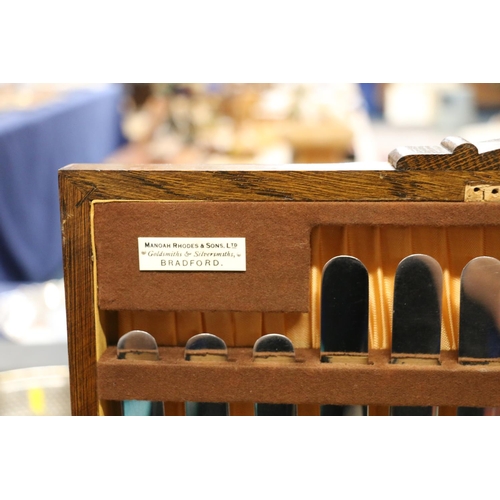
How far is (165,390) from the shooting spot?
73 centimetres

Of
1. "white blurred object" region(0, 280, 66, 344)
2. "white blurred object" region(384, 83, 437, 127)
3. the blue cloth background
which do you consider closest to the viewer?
"white blurred object" region(0, 280, 66, 344)

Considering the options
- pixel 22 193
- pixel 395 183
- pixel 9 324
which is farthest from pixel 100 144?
pixel 395 183

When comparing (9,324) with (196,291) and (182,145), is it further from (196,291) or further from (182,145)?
(182,145)

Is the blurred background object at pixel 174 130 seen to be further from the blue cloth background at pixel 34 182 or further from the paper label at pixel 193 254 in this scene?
the paper label at pixel 193 254

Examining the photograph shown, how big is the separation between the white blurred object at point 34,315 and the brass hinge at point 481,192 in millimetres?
675

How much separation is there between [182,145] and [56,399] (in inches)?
72.9

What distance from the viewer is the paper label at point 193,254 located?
70 cm

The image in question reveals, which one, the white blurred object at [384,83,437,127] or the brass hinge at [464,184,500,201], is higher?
the white blurred object at [384,83,437,127]

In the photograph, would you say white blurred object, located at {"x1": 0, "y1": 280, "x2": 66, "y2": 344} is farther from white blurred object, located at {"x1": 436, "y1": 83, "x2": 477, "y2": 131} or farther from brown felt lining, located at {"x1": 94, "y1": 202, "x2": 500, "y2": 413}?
white blurred object, located at {"x1": 436, "y1": 83, "x2": 477, "y2": 131}

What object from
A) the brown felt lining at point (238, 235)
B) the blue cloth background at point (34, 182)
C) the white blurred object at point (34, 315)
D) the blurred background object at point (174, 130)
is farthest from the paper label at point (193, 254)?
the blue cloth background at point (34, 182)

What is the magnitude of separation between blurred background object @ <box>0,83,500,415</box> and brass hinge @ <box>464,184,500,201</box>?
3.28 ft

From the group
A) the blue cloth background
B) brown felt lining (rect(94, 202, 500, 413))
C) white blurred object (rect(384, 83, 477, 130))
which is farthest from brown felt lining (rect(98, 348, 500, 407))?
white blurred object (rect(384, 83, 477, 130))

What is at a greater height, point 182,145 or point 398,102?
point 398,102

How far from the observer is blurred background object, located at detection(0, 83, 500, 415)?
209 cm
